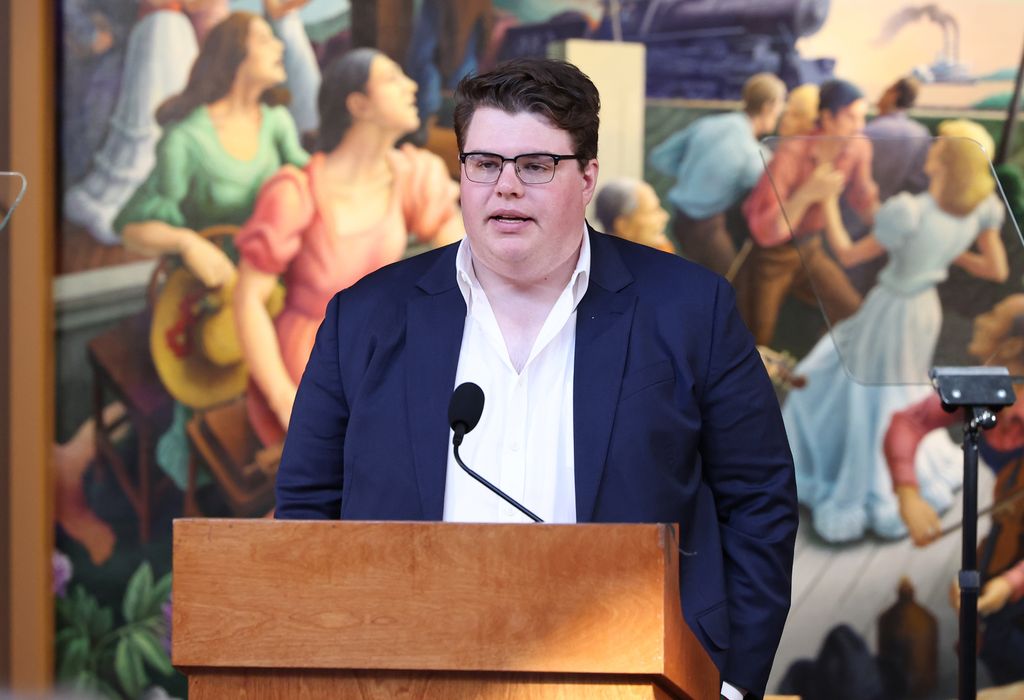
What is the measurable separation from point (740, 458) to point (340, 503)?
74 centimetres

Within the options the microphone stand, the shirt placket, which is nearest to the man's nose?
the shirt placket

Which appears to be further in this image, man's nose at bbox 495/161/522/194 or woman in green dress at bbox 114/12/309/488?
woman in green dress at bbox 114/12/309/488

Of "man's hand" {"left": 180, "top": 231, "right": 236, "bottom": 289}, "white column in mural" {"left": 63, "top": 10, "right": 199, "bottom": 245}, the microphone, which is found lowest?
the microphone

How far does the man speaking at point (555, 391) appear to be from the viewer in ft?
7.87

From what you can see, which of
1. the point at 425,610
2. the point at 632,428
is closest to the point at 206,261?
the point at 632,428

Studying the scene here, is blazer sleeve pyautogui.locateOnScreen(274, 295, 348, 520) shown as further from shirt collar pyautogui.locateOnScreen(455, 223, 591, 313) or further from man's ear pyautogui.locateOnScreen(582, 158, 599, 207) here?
man's ear pyautogui.locateOnScreen(582, 158, 599, 207)

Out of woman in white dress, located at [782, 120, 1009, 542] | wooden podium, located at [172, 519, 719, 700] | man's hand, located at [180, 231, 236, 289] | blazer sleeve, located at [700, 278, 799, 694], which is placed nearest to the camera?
wooden podium, located at [172, 519, 719, 700]

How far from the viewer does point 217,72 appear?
14.2 feet

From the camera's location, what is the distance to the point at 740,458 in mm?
2498

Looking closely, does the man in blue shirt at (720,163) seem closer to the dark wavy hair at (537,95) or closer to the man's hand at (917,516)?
the man's hand at (917,516)

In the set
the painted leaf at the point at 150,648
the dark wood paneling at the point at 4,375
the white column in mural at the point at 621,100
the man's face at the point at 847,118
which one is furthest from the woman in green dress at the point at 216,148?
the man's face at the point at 847,118

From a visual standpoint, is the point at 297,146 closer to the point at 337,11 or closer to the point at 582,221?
the point at 337,11

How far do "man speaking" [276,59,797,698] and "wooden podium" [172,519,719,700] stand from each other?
0.65 metres

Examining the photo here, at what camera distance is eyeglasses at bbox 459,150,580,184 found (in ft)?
7.91
